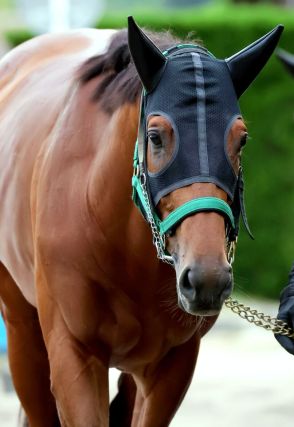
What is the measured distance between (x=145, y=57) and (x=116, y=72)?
68 centimetres

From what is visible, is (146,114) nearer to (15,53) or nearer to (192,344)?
(192,344)

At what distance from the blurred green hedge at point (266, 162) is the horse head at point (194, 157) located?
7767 millimetres

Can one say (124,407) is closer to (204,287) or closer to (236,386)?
(204,287)

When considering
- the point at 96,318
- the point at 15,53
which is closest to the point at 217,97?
the point at 96,318

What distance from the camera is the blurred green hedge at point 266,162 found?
11945 mm

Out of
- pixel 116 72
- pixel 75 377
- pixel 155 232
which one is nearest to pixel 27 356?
pixel 75 377

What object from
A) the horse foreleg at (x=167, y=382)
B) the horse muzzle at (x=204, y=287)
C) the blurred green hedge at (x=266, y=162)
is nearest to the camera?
the horse muzzle at (x=204, y=287)

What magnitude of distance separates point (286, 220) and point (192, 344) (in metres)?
7.25

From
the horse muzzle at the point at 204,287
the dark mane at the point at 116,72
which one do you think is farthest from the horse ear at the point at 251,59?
the horse muzzle at the point at 204,287

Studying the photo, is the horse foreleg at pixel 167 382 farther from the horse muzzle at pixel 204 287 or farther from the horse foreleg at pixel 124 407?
the horse muzzle at pixel 204 287

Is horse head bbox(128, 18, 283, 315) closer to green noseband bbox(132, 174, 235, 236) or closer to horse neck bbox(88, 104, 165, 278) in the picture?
green noseband bbox(132, 174, 235, 236)

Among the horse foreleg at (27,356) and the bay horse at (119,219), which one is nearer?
the bay horse at (119,219)

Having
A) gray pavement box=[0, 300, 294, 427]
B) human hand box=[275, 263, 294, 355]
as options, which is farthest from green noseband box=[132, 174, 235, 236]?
gray pavement box=[0, 300, 294, 427]

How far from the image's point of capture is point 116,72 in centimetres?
473
